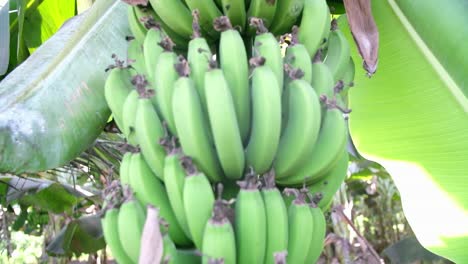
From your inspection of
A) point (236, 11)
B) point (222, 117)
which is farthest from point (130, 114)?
point (236, 11)

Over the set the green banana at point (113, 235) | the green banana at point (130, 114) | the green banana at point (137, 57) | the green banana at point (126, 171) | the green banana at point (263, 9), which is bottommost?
the green banana at point (113, 235)

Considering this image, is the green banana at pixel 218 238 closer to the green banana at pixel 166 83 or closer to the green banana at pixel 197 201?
the green banana at pixel 197 201

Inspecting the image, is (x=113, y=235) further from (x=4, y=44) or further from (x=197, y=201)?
(x=4, y=44)

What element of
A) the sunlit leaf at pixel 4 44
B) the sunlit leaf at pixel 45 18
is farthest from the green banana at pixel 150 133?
the sunlit leaf at pixel 45 18

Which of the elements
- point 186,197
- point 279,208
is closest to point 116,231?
→ point 186,197

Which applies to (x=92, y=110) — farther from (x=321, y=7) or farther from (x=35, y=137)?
(x=321, y=7)

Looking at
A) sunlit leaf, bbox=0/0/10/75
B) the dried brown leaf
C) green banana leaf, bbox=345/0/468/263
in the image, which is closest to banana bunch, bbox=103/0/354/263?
the dried brown leaf

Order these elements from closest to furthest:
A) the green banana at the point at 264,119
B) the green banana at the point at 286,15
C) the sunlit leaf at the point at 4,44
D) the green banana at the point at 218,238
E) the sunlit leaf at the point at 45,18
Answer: the green banana at the point at 218,238 → the green banana at the point at 264,119 → the green banana at the point at 286,15 → the sunlit leaf at the point at 4,44 → the sunlit leaf at the point at 45,18
